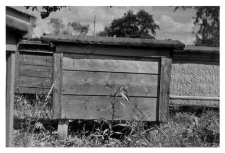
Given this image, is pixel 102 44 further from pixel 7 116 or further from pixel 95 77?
pixel 7 116

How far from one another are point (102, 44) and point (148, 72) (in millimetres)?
Answer: 776

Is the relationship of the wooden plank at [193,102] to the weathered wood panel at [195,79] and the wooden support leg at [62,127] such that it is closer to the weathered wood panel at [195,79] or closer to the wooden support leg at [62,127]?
the weathered wood panel at [195,79]

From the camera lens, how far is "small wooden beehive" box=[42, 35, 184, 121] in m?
4.23

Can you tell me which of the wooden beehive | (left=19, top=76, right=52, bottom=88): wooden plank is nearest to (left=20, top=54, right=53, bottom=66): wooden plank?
(left=19, top=76, right=52, bottom=88): wooden plank

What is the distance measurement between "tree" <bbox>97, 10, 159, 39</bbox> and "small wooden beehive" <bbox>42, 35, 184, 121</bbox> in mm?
37398

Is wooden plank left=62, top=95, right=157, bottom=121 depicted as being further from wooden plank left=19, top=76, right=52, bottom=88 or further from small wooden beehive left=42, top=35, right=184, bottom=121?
wooden plank left=19, top=76, right=52, bottom=88

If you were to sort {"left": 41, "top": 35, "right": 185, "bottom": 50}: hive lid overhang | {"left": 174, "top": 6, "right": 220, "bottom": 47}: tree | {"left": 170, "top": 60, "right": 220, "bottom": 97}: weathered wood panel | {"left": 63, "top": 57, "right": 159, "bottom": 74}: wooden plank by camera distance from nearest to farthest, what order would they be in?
{"left": 41, "top": 35, "right": 185, "bottom": 50}: hive lid overhang
{"left": 63, "top": 57, "right": 159, "bottom": 74}: wooden plank
{"left": 170, "top": 60, "right": 220, "bottom": 97}: weathered wood panel
{"left": 174, "top": 6, "right": 220, "bottom": 47}: tree

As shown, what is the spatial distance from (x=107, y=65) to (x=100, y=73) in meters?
0.15

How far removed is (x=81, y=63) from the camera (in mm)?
4258

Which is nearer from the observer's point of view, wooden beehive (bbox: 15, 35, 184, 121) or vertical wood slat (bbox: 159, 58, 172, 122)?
wooden beehive (bbox: 15, 35, 184, 121)

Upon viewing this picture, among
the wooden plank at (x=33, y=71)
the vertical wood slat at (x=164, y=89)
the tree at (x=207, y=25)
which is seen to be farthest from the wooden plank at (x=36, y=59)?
the tree at (x=207, y=25)

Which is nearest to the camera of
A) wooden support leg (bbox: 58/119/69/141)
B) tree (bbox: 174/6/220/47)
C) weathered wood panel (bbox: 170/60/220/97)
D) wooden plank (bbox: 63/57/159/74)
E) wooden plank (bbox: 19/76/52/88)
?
wooden plank (bbox: 63/57/159/74)

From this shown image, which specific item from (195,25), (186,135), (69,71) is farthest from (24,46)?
(195,25)

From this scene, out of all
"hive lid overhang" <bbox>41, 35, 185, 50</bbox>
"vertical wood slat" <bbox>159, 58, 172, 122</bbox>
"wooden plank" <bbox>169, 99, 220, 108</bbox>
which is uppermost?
"hive lid overhang" <bbox>41, 35, 185, 50</bbox>
